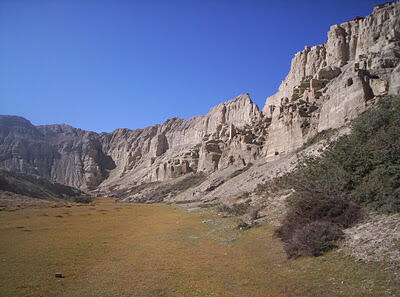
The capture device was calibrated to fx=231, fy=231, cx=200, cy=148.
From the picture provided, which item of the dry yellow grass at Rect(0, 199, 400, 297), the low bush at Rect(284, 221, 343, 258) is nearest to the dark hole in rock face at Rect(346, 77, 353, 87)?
the dry yellow grass at Rect(0, 199, 400, 297)

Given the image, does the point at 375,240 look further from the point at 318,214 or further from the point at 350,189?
the point at 350,189

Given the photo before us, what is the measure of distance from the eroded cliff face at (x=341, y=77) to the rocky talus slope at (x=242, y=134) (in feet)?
0.49

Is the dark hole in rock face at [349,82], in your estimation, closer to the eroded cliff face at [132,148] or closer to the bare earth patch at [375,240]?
the eroded cliff face at [132,148]

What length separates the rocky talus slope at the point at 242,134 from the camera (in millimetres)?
31406

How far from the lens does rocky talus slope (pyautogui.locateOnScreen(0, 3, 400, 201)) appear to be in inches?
1236

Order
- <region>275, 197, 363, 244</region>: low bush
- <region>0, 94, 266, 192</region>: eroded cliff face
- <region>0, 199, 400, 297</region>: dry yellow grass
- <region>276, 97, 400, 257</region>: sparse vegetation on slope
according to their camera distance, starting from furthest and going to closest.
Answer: <region>0, 94, 266, 192</region>: eroded cliff face
<region>275, 197, 363, 244</region>: low bush
<region>276, 97, 400, 257</region>: sparse vegetation on slope
<region>0, 199, 400, 297</region>: dry yellow grass

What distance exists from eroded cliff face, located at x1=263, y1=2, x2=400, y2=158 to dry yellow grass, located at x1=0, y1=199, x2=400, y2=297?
77.9 ft

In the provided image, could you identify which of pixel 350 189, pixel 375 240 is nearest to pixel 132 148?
pixel 350 189

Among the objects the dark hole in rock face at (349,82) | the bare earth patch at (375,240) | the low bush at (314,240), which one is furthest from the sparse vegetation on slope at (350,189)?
the dark hole in rock face at (349,82)

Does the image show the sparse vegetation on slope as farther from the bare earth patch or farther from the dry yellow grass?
the dry yellow grass

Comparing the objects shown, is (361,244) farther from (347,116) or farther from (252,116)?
(252,116)

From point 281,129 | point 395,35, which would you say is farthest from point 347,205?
point 395,35

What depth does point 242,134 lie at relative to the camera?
185 ft

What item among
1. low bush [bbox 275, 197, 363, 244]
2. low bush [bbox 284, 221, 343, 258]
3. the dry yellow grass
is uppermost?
low bush [bbox 275, 197, 363, 244]
